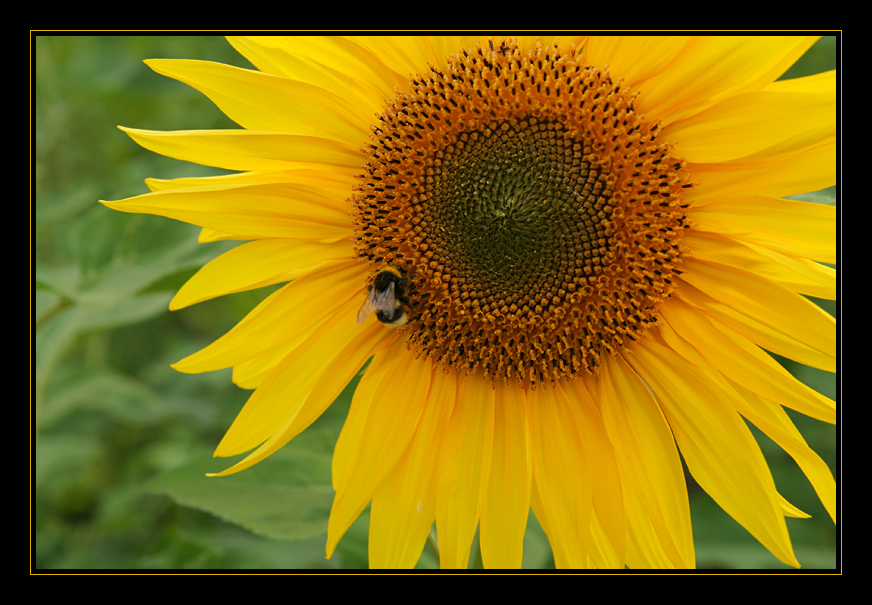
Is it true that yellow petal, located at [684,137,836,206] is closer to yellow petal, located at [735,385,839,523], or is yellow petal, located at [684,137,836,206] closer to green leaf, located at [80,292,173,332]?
yellow petal, located at [735,385,839,523]

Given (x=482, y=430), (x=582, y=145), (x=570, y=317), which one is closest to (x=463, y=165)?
(x=582, y=145)

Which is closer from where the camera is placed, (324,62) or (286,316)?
(324,62)

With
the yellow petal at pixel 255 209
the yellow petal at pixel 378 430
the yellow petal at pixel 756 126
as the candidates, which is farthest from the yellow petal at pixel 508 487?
the yellow petal at pixel 756 126

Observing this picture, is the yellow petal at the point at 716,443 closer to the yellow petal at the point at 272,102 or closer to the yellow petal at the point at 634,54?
the yellow petal at the point at 634,54

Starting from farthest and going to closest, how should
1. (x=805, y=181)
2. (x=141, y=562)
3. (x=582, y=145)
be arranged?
1. (x=141, y=562)
2. (x=582, y=145)
3. (x=805, y=181)

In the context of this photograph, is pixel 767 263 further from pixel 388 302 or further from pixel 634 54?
pixel 388 302

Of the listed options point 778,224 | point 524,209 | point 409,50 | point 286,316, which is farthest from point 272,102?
point 778,224

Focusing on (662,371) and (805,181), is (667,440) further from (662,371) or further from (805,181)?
(805,181)

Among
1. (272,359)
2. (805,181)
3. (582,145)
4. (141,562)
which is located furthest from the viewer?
(141,562)
